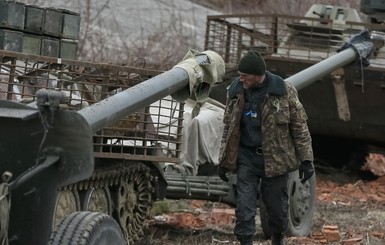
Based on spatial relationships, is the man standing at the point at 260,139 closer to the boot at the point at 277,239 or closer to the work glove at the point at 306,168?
the work glove at the point at 306,168

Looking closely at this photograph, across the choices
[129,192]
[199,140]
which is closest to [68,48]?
[199,140]

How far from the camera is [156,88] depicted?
6.49 meters

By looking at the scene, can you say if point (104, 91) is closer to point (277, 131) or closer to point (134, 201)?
point (277, 131)

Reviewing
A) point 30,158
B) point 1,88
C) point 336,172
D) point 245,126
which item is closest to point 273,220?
point 245,126

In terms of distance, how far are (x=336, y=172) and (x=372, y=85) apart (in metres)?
2.24

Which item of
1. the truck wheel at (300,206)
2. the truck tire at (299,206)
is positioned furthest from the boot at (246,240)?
the truck wheel at (300,206)

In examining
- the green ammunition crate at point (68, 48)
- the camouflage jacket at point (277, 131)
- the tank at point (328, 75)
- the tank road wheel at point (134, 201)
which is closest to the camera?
the camouflage jacket at point (277, 131)

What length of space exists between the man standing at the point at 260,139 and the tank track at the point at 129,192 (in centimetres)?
84

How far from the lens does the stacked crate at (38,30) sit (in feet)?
32.7

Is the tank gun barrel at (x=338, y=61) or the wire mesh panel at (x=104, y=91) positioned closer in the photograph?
the wire mesh panel at (x=104, y=91)

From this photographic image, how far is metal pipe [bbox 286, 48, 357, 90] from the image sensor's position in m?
11.1

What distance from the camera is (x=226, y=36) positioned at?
15648 mm

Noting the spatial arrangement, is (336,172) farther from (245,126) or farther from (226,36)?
(245,126)

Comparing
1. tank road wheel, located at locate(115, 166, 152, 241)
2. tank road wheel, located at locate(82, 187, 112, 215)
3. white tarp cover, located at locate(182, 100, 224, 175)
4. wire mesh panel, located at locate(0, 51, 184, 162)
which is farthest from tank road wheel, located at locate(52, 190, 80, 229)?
white tarp cover, located at locate(182, 100, 224, 175)
